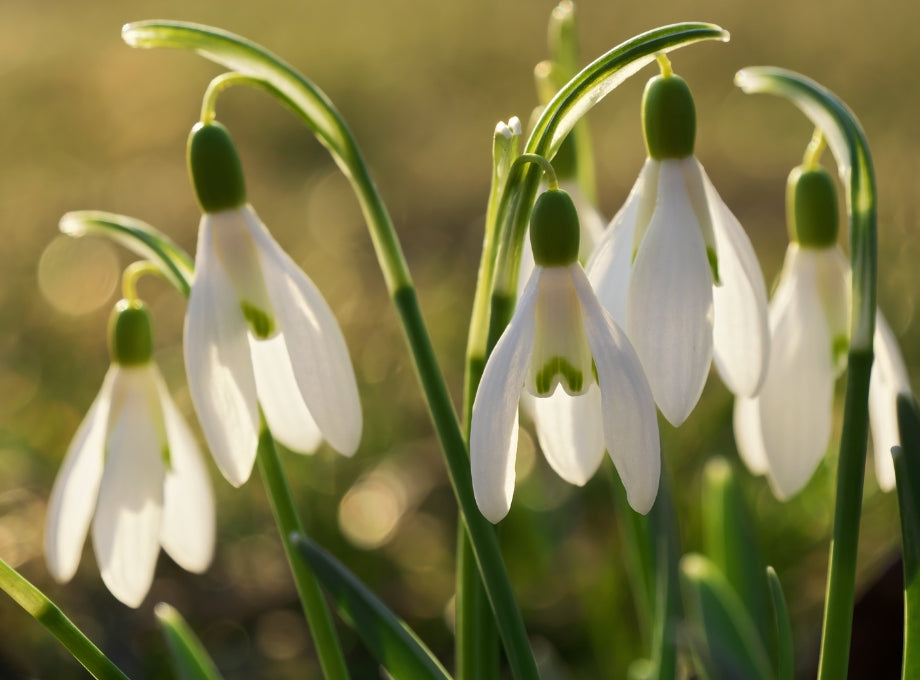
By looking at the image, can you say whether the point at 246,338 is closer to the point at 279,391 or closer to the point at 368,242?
the point at 279,391

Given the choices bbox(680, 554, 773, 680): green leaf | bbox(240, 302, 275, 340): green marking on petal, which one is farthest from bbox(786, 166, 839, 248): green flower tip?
bbox(240, 302, 275, 340): green marking on petal

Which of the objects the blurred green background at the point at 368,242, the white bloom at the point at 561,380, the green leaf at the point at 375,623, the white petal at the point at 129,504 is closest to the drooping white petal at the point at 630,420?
the white bloom at the point at 561,380

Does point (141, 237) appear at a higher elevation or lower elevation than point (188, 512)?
higher

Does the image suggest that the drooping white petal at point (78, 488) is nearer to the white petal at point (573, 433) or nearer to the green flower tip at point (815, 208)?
the white petal at point (573, 433)

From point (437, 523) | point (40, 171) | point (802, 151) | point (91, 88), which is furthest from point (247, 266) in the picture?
point (91, 88)

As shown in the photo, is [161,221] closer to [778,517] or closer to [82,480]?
[778,517]

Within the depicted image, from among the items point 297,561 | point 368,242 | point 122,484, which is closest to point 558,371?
point 297,561
